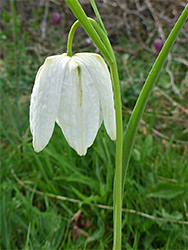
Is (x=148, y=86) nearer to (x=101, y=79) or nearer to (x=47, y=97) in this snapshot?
(x=101, y=79)

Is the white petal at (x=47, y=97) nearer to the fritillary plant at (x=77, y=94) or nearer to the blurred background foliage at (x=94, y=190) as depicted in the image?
the fritillary plant at (x=77, y=94)

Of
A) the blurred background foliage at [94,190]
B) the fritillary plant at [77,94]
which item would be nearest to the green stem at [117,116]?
the fritillary plant at [77,94]

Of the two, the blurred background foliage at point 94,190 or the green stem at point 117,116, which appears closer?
the green stem at point 117,116

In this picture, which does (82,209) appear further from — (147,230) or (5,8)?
(5,8)

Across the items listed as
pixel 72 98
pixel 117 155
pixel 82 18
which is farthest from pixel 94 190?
pixel 82 18

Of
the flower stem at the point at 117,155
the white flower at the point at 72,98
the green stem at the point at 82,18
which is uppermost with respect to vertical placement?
the green stem at the point at 82,18

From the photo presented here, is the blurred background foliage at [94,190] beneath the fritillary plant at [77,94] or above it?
beneath

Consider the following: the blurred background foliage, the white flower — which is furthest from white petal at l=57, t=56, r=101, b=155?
the blurred background foliage

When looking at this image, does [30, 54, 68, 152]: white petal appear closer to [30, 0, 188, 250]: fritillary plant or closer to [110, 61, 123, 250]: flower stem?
[30, 0, 188, 250]: fritillary plant

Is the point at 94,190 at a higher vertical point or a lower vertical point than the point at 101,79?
lower
